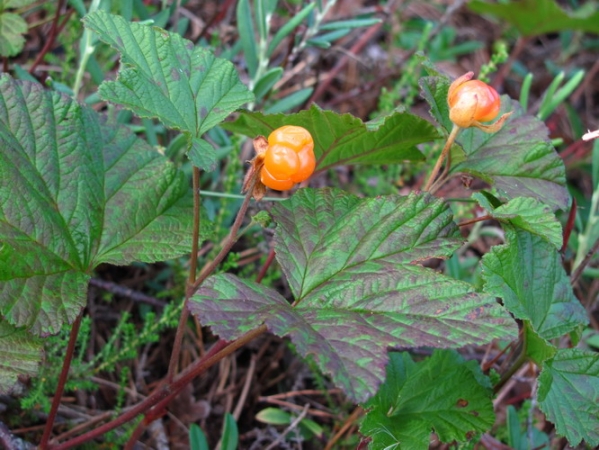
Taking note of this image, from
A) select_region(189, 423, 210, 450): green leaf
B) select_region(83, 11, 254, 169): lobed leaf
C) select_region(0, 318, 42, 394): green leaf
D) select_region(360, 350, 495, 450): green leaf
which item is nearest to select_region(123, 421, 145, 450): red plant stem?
select_region(189, 423, 210, 450): green leaf

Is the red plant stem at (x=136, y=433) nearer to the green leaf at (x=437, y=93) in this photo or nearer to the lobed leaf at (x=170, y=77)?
the lobed leaf at (x=170, y=77)

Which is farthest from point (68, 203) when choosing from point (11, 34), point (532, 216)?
point (532, 216)

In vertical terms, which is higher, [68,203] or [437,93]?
[437,93]

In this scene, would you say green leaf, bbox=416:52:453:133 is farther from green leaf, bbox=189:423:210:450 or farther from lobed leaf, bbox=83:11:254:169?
green leaf, bbox=189:423:210:450

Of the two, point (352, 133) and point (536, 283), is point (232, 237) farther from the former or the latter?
point (536, 283)

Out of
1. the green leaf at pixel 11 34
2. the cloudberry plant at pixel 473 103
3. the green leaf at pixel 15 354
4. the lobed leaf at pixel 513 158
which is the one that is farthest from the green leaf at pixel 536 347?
the green leaf at pixel 11 34

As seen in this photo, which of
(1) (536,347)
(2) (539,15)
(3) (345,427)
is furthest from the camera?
(2) (539,15)
